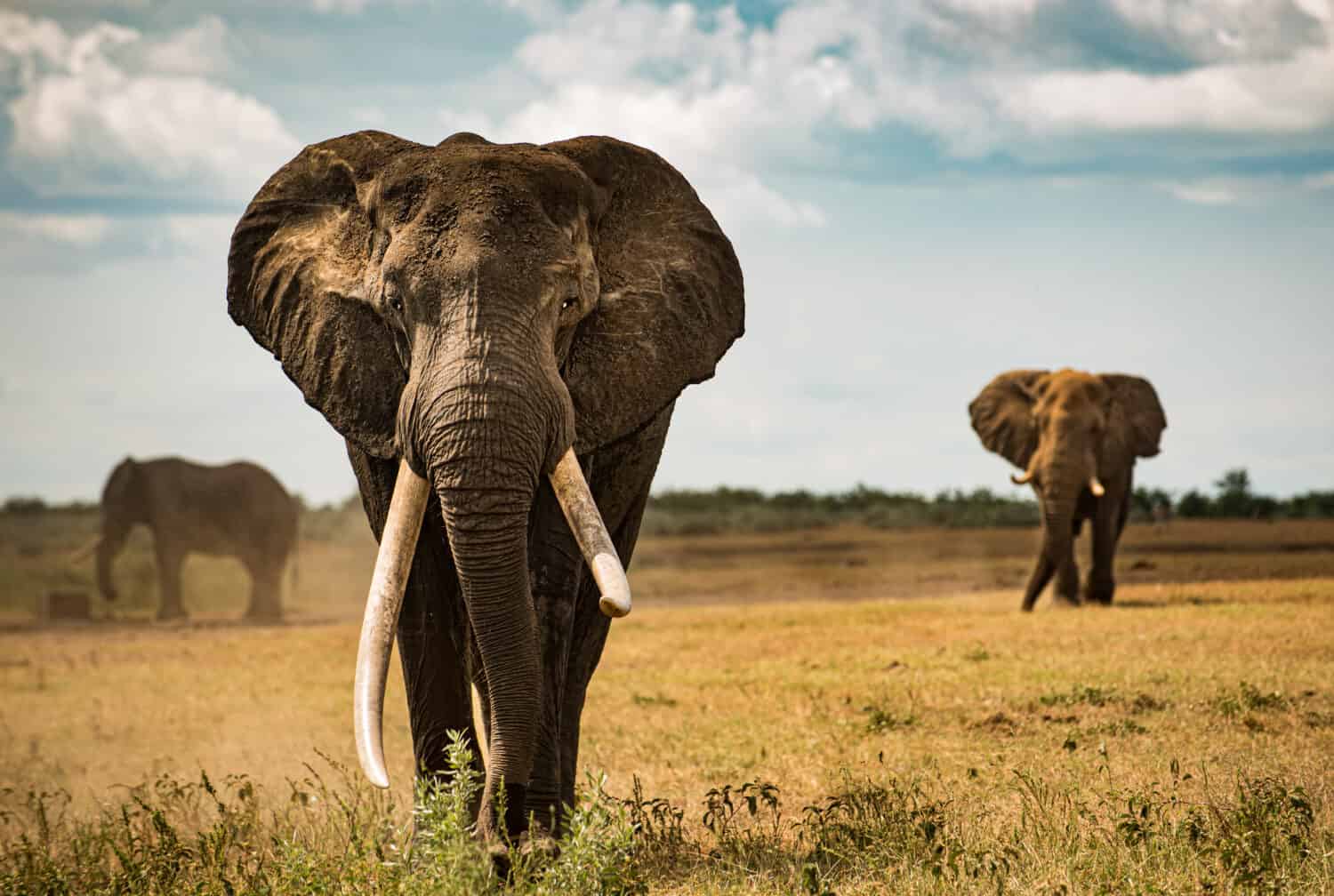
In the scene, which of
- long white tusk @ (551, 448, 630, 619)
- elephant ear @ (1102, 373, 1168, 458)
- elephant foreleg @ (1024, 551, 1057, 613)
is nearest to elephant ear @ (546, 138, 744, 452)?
long white tusk @ (551, 448, 630, 619)

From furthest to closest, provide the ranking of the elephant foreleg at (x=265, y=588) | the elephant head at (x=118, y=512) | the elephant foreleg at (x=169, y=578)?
1. the elephant head at (x=118, y=512)
2. the elephant foreleg at (x=265, y=588)
3. the elephant foreleg at (x=169, y=578)

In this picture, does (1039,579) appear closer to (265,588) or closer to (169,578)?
(265,588)

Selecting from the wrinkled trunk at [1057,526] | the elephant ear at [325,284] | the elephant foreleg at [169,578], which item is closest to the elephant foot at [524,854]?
the elephant ear at [325,284]

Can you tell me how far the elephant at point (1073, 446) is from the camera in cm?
2184

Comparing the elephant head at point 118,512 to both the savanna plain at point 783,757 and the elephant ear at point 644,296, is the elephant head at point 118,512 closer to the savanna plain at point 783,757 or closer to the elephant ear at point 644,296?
the savanna plain at point 783,757

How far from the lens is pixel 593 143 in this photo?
25.9 feet

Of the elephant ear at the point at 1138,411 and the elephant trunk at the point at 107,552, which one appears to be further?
the elephant trunk at the point at 107,552

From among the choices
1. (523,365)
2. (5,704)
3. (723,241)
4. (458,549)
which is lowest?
(5,704)

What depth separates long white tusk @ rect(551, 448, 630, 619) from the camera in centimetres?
632

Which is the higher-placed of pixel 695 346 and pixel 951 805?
pixel 695 346

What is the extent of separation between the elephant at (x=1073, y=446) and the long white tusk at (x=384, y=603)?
16.2m

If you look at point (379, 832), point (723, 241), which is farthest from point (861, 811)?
point (723, 241)

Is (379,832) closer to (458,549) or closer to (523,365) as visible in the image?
(458,549)

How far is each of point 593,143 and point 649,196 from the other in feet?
1.54
